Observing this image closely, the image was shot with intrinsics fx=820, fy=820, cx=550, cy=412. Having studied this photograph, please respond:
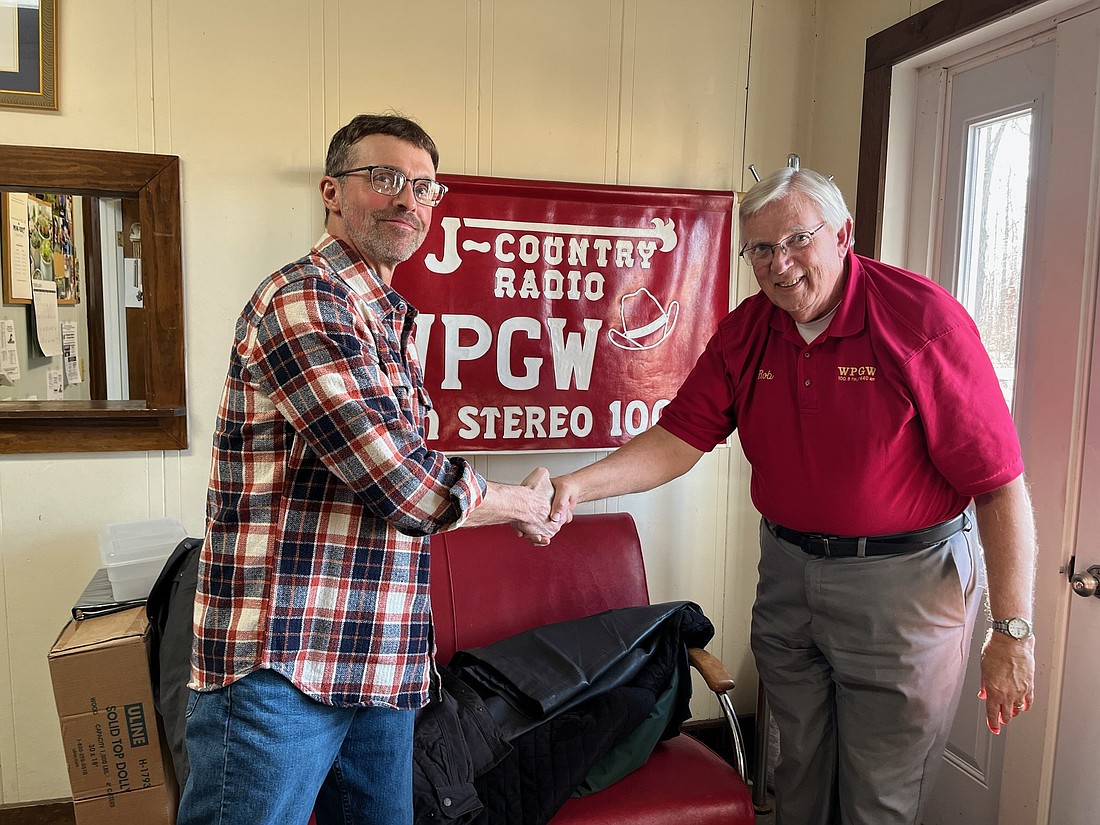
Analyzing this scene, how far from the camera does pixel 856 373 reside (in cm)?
158

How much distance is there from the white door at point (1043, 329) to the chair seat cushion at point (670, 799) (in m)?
0.71

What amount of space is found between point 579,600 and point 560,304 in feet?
2.76

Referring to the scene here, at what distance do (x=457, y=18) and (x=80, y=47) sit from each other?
96cm

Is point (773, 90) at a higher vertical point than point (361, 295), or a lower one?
higher

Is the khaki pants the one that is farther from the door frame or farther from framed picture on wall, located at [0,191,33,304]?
framed picture on wall, located at [0,191,33,304]

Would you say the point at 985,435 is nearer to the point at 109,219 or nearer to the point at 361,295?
the point at 361,295

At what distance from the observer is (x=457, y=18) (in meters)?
2.28

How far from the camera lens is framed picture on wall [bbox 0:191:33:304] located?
2002 mm

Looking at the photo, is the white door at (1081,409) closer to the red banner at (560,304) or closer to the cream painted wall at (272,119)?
the cream painted wall at (272,119)

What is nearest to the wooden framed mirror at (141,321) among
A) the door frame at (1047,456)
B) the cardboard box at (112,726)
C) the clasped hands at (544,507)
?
the cardboard box at (112,726)

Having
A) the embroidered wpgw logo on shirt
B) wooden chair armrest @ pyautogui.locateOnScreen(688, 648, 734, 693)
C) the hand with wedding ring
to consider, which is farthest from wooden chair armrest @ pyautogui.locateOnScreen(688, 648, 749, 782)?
the embroidered wpgw logo on shirt

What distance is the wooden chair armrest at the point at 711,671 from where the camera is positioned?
1.91 metres

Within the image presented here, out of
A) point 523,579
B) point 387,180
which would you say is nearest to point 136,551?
point 523,579

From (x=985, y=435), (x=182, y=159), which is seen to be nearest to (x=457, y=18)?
(x=182, y=159)
